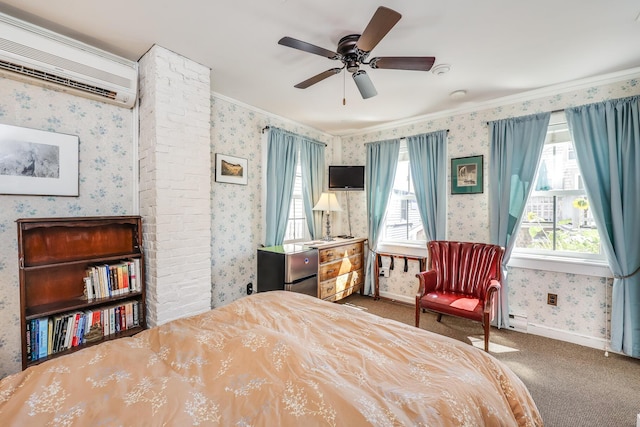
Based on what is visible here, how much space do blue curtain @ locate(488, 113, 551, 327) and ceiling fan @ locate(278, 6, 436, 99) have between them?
6.15 feet

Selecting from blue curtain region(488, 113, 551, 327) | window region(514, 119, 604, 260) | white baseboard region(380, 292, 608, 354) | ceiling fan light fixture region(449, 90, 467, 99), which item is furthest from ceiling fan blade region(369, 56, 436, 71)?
white baseboard region(380, 292, 608, 354)

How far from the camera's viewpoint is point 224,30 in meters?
1.98

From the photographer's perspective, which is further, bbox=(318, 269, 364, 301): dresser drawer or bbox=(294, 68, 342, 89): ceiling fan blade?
bbox=(318, 269, 364, 301): dresser drawer

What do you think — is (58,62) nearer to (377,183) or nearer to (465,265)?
(377,183)

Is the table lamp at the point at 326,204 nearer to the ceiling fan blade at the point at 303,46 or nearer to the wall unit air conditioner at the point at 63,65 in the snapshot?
the ceiling fan blade at the point at 303,46

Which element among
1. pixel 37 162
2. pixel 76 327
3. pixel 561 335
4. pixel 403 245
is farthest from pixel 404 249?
pixel 37 162

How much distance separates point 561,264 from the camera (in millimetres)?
2816

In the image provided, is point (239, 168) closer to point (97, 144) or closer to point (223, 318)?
point (97, 144)

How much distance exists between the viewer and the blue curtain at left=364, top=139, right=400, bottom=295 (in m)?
4.01

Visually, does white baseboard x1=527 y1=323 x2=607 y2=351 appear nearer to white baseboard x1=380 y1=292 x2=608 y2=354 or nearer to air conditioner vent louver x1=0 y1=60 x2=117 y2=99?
white baseboard x1=380 y1=292 x2=608 y2=354

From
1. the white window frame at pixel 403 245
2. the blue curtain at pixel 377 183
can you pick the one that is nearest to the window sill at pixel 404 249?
the white window frame at pixel 403 245

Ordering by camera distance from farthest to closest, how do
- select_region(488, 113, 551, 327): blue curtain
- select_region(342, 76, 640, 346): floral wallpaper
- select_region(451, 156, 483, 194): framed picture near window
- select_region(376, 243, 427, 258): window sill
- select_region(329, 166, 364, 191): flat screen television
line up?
select_region(329, 166, 364, 191): flat screen television → select_region(376, 243, 427, 258): window sill → select_region(451, 156, 483, 194): framed picture near window → select_region(488, 113, 551, 327): blue curtain → select_region(342, 76, 640, 346): floral wallpaper

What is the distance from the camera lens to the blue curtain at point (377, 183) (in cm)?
401

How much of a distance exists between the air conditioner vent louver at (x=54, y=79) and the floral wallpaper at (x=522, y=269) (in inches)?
133
